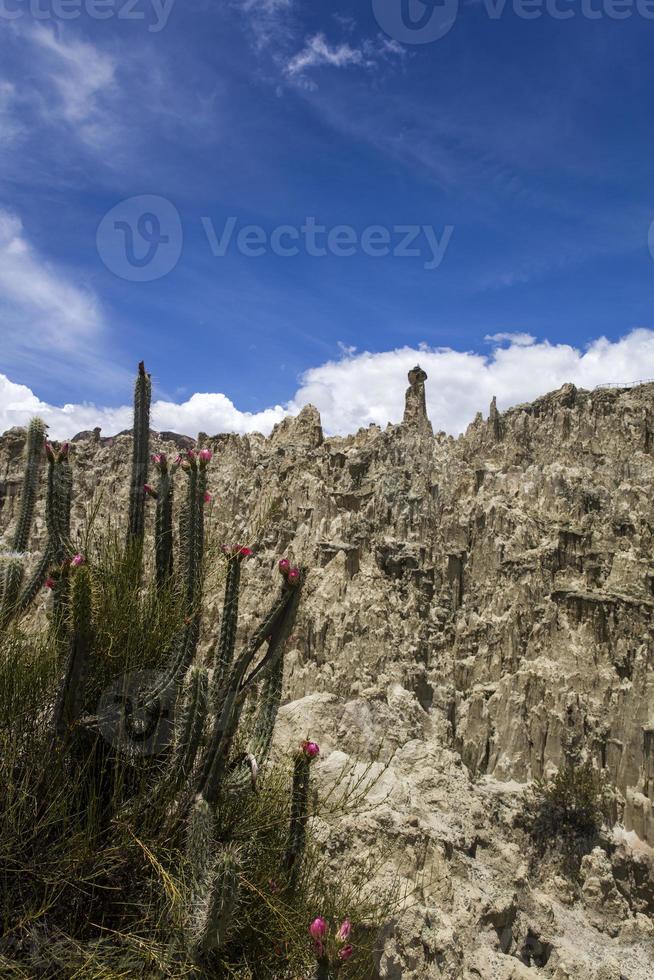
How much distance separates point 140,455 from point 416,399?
566 inches

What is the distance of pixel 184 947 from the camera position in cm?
439

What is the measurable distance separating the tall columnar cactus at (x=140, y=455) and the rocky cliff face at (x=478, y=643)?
5815 millimetres

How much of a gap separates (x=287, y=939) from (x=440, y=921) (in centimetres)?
680

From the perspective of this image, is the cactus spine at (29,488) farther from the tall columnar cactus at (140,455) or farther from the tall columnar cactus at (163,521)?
the tall columnar cactus at (163,521)

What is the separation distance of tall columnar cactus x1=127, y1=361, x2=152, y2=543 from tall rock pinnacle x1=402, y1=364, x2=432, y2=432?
1363cm

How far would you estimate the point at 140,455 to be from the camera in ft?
22.2

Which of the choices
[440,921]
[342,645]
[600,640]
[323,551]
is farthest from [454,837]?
[323,551]

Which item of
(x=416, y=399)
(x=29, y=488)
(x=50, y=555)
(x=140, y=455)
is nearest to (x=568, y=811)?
(x=416, y=399)

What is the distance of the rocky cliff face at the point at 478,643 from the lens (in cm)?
1151

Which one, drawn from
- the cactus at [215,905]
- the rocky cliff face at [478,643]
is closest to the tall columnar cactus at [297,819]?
the cactus at [215,905]

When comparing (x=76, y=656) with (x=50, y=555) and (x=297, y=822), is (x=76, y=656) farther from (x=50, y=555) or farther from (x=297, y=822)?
(x=297, y=822)

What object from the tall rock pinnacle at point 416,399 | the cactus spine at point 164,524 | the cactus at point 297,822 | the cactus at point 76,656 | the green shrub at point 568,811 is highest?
the tall rock pinnacle at point 416,399

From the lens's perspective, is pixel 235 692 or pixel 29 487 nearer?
pixel 235 692

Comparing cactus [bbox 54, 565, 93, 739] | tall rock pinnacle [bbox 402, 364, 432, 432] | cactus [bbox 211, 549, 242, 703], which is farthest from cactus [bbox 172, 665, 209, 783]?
tall rock pinnacle [bbox 402, 364, 432, 432]
